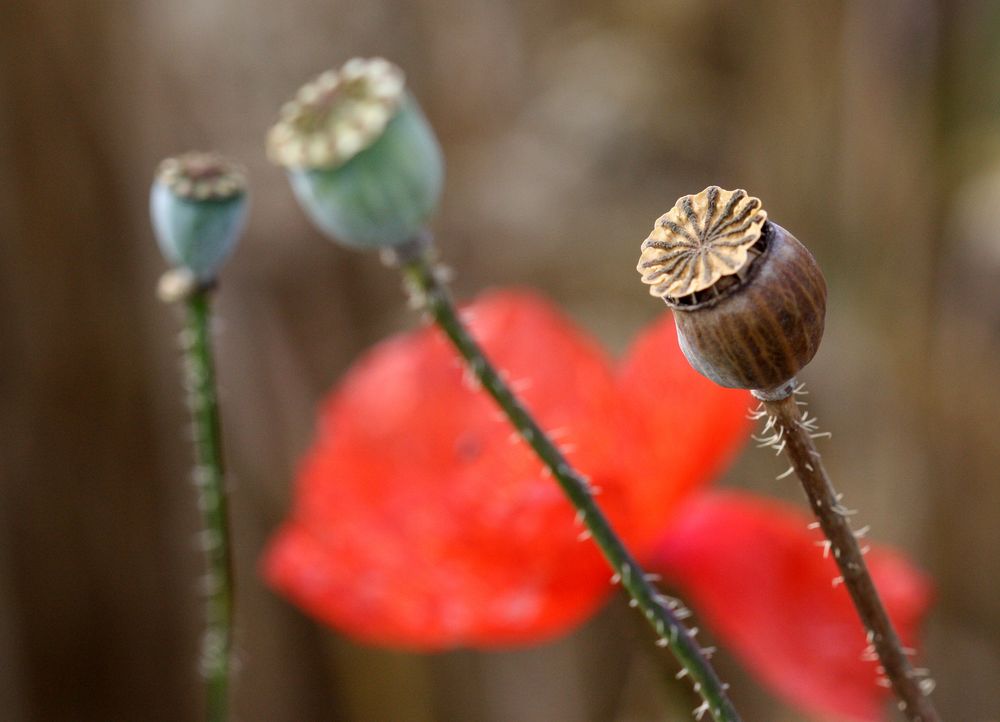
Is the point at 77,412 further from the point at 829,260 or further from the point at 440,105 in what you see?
the point at 829,260

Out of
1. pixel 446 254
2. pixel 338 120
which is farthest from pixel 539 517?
pixel 446 254

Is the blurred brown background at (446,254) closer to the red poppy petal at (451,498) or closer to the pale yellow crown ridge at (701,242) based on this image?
the red poppy petal at (451,498)

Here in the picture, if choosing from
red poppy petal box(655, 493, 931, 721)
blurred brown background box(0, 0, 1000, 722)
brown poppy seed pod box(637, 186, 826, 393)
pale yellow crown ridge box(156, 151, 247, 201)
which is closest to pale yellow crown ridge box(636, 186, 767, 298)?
brown poppy seed pod box(637, 186, 826, 393)

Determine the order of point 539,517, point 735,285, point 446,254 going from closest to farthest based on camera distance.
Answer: point 735,285 → point 539,517 → point 446,254

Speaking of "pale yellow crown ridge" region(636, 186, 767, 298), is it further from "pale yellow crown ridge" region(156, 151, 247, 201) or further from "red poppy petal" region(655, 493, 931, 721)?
"red poppy petal" region(655, 493, 931, 721)

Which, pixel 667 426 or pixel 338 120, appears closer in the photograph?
pixel 338 120

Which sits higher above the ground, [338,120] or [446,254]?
[446,254]

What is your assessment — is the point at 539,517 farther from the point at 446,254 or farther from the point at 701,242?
the point at 446,254

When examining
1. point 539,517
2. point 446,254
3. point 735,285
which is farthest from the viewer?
point 446,254
